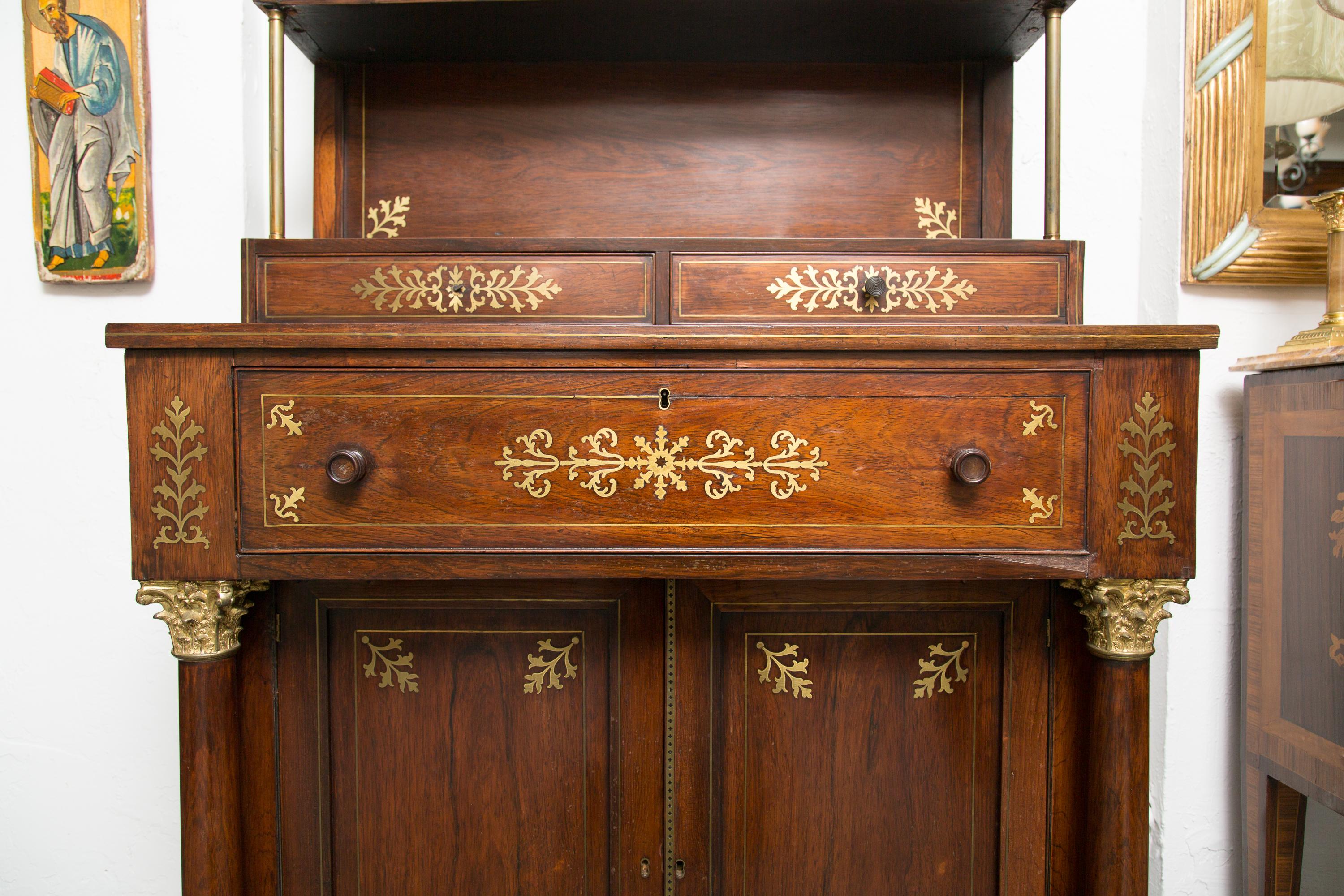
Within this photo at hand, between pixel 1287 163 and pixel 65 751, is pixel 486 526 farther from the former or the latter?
pixel 1287 163

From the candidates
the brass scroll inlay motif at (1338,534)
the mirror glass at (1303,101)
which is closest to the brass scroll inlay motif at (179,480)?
the brass scroll inlay motif at (1338,534)

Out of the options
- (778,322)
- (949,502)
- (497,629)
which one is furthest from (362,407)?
(949,502)

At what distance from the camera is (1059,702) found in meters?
1.02

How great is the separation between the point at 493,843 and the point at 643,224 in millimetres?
1044

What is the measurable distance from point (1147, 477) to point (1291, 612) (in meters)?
0.57

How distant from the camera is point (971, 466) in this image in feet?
2.91

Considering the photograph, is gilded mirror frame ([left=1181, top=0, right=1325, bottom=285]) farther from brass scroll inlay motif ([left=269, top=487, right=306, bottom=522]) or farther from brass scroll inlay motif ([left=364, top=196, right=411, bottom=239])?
brass scroll inlay motif ([left=269, top=487, right=306, bottom=522])

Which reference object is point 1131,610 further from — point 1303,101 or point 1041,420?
point 1303,101

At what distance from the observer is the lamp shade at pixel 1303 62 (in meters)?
1.29

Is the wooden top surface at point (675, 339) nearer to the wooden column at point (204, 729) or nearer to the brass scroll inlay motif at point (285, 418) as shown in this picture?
the brass scroll inlay motif at point (285, 418)

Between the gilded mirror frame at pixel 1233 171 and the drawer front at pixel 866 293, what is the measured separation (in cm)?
56

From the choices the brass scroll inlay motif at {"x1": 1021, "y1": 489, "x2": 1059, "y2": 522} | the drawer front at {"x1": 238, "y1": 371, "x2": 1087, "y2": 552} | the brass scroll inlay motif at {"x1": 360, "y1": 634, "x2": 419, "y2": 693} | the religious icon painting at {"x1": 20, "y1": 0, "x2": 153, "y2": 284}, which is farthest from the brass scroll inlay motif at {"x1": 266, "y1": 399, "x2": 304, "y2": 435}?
the brass scroll inlay motif at {"x1": 1021, "y1": 489, "x2": 1059, "y2": 522}

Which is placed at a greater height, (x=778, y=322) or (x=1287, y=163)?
(x=1287, y=163)

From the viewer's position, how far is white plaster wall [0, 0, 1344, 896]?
4.54 ft
